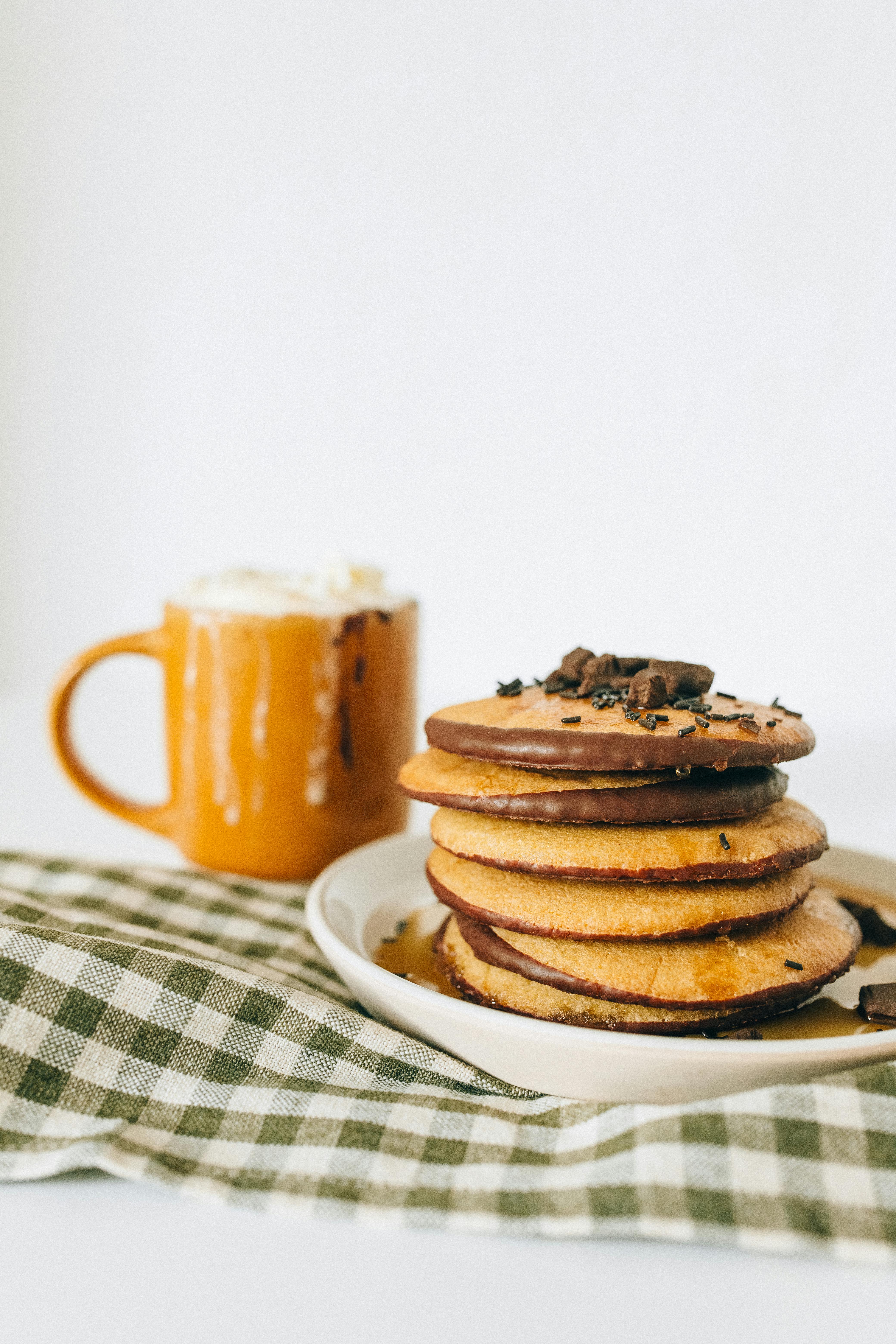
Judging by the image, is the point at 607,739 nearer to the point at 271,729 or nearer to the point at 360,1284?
the point at 360,1284

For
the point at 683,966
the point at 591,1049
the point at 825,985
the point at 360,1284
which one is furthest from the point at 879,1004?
the point at 360,1284

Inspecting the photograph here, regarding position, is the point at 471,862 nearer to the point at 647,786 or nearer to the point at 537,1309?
the point at 647,786

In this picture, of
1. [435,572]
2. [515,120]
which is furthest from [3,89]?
[435,572]

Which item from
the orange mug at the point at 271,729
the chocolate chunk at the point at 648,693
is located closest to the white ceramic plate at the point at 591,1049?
the chocolate chunk at the point at 648,693

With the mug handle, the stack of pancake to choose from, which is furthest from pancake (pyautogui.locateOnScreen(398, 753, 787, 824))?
the mug handle

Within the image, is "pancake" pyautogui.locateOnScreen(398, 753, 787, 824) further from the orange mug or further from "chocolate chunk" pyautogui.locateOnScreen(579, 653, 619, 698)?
the orange mug

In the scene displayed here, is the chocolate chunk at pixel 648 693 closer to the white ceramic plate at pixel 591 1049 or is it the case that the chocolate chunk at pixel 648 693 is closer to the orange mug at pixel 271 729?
the white ceramic plate at pixel 591 1049
